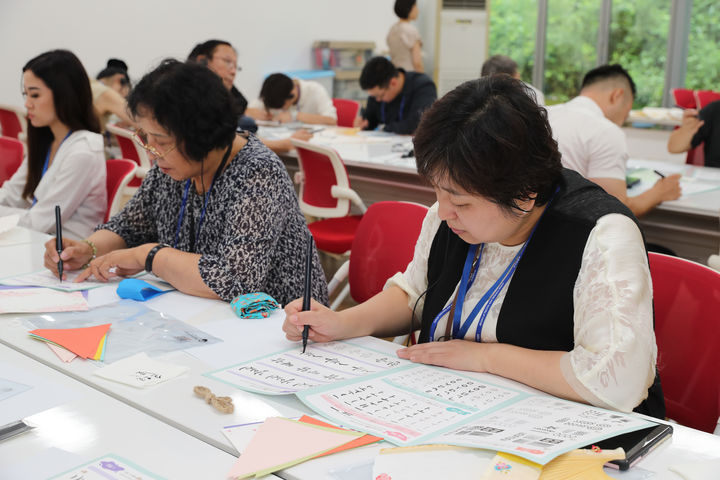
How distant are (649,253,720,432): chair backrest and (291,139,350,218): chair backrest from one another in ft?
7.44

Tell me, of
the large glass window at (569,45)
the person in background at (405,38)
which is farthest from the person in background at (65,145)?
the large glass window at (569,45)

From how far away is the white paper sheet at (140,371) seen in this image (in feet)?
4.32

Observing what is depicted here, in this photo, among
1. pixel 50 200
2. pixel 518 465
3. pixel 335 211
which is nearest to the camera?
pixel 518 465

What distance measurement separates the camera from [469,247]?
1.50 meters

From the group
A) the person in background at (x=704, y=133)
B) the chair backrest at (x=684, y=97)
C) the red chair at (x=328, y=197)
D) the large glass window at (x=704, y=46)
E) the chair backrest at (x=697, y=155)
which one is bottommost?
the red chair at (x=328, y=197)

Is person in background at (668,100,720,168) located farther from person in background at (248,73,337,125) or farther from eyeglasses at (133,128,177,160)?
eyeglasses at (133,128,177,160)

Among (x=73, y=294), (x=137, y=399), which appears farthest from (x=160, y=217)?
(x=137, y=399)

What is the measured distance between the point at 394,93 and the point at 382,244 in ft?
11.0

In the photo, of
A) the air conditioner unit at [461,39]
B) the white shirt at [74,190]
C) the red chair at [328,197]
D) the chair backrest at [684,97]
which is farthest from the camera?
the air conditioner unit at [461,39]

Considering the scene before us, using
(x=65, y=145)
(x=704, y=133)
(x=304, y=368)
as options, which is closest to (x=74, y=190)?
(x=65, y=145)

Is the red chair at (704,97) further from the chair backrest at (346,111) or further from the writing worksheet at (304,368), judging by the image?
the writing worksheet at (304,368)

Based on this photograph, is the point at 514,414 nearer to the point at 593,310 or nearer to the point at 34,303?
the point at 593,310

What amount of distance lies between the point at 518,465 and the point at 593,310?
0.36m

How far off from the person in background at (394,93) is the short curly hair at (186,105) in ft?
10.2
